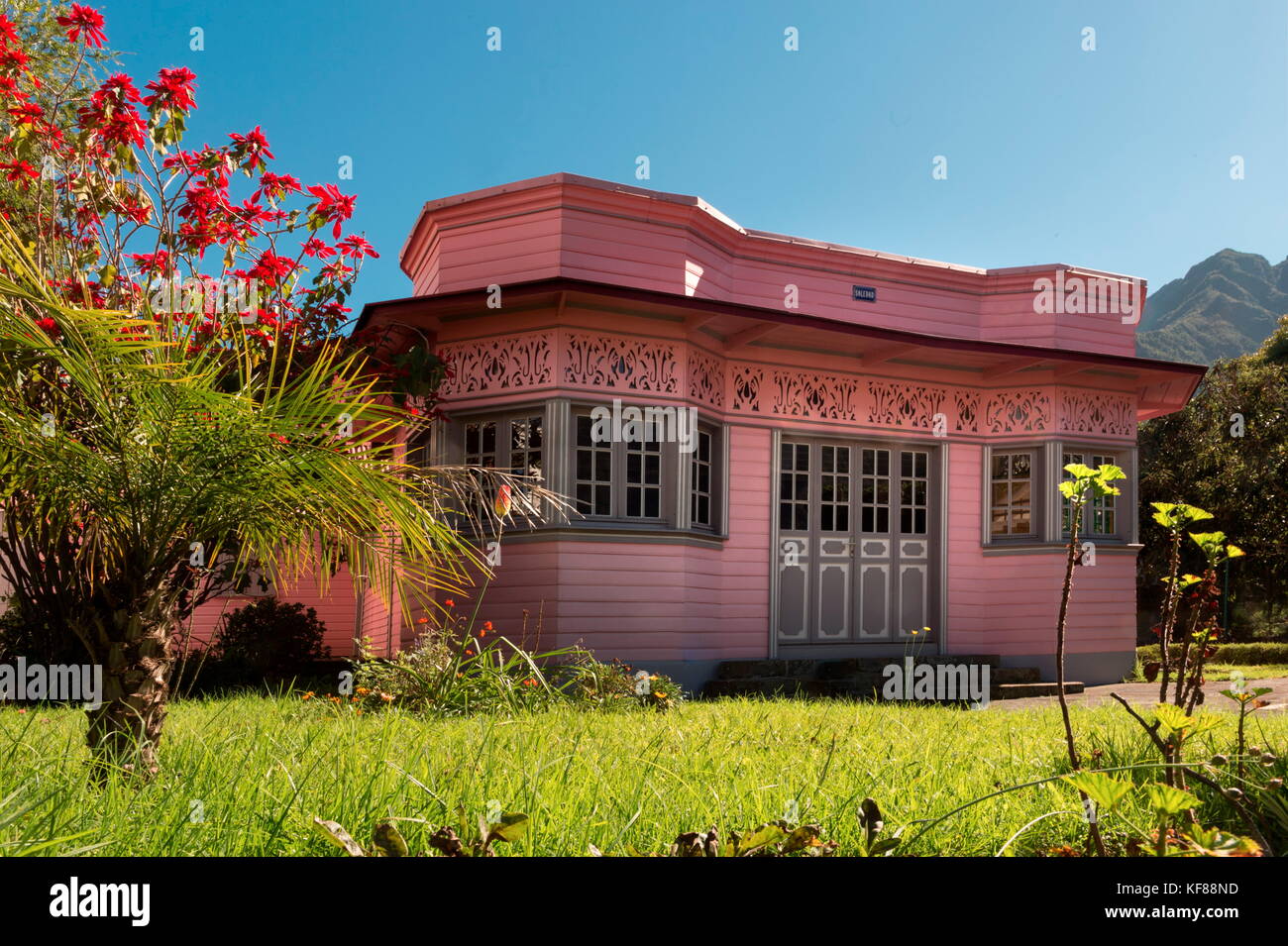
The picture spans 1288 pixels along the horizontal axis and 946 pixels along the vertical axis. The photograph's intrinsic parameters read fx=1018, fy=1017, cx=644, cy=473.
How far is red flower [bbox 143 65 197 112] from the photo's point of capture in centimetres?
746

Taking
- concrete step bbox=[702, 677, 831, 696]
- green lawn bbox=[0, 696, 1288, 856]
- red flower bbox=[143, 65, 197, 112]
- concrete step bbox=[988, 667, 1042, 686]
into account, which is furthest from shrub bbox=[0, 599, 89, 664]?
concrete step bbox=[988, 667, 1042, 686]

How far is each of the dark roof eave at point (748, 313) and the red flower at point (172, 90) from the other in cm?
275

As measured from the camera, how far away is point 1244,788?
3.58 m

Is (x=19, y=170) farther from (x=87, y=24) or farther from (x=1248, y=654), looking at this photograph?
(x=1248, y=654)

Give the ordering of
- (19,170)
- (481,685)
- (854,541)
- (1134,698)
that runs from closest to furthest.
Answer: (481,685), (19,170), (1134,698), (854,541)

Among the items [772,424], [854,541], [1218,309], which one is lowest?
[854,541]

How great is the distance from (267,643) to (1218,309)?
68.9 m

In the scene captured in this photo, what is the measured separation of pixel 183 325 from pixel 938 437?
10293 millimetres

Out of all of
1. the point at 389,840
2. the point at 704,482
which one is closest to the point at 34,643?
the point at 704,482

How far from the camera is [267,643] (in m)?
11.7

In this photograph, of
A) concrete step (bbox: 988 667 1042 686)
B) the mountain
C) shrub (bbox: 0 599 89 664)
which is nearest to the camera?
shrub (bbox: 0 599 89 664)

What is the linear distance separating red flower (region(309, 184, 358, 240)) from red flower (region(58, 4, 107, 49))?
1838 mm

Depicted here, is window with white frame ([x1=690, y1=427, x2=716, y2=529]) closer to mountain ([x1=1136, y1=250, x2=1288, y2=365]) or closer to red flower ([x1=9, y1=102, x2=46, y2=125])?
red flower ([x1=9, y1=102, x2=46, y2=125])
